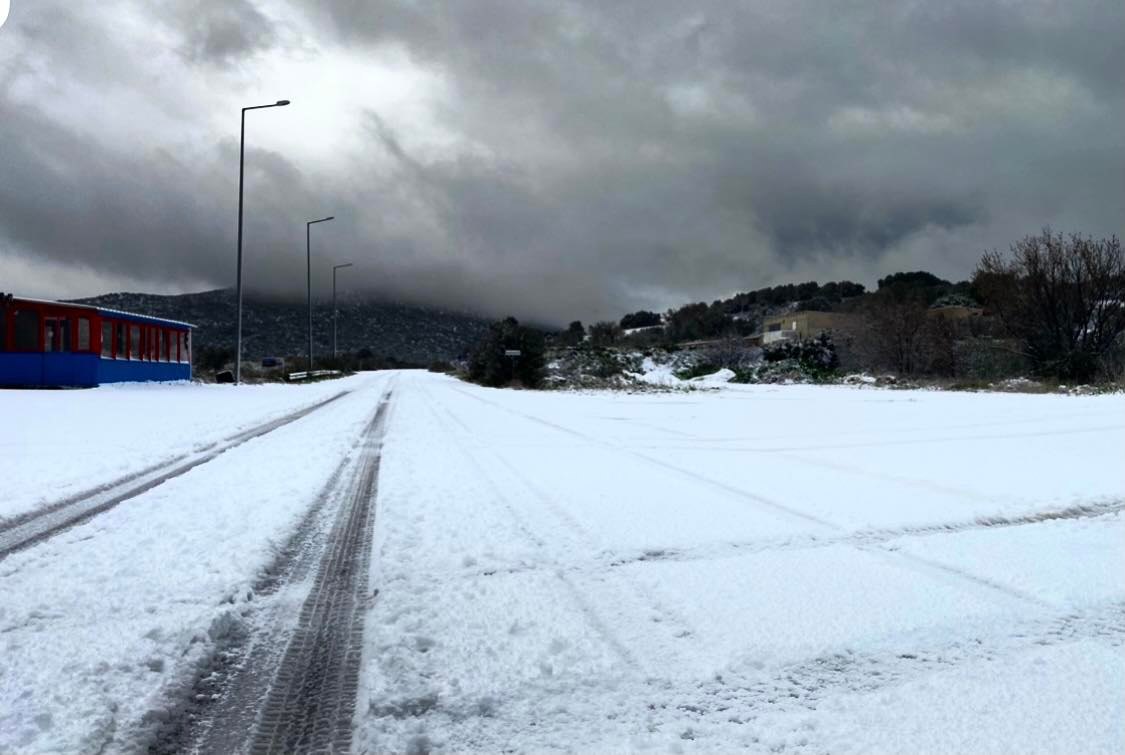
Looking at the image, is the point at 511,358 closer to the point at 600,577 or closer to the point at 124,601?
the point at 600,577

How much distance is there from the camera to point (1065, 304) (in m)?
23.0

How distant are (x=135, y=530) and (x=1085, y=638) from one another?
4941 millimetres

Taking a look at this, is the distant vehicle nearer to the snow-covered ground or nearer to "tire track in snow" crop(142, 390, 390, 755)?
the snow-covered ground

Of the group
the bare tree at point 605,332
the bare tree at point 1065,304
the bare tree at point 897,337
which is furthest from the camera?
the bare tree at point 605,332

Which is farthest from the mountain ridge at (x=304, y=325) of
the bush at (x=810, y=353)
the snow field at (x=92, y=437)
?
the snow field at (x=92, y=437)

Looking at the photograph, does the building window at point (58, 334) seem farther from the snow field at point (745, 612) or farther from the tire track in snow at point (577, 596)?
the tire track in snow at point (577, 596)

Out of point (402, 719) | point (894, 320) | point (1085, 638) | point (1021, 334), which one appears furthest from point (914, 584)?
point (894, 320)

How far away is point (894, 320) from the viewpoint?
108 feet

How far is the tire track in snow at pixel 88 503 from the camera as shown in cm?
414

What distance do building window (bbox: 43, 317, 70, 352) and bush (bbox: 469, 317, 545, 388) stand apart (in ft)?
57.5

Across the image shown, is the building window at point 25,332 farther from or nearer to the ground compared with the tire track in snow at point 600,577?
farther from the ground

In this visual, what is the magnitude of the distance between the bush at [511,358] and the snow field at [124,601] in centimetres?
2749

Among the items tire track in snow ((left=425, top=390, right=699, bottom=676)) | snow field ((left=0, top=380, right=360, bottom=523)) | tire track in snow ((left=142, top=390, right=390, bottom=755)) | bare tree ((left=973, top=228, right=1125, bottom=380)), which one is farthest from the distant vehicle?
bare tree ((left=973, top=228, right=1125, bottom=380))

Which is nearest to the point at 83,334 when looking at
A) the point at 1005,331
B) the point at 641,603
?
the point at 641,603
